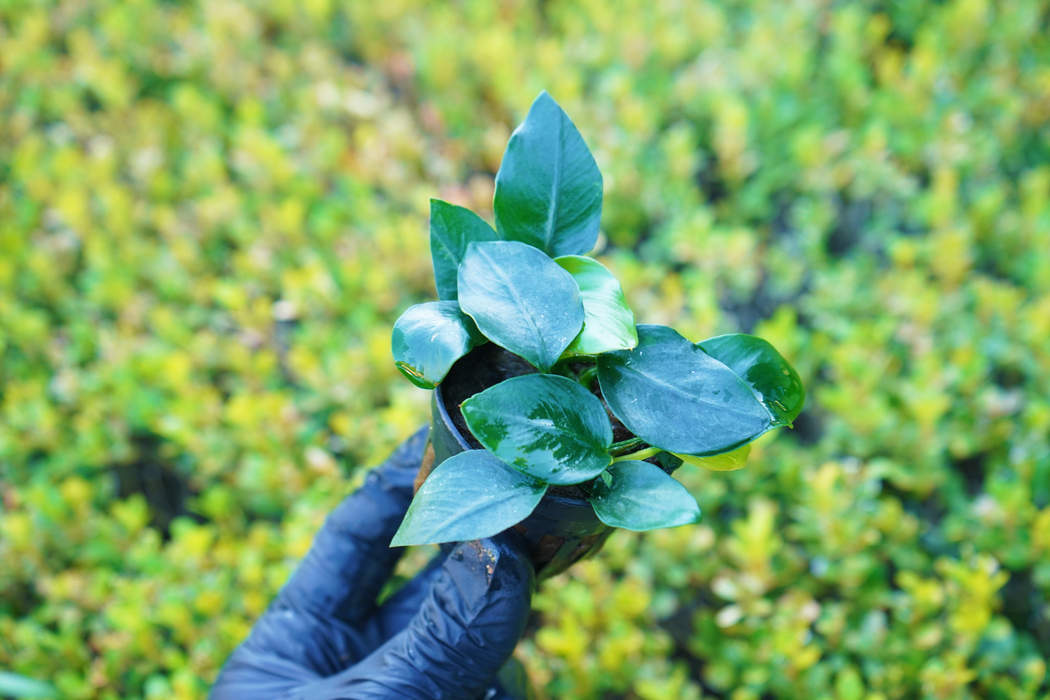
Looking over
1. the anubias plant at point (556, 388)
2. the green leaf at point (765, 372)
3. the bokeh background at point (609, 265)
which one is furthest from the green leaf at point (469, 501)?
the bokeh background at point (609, 265)

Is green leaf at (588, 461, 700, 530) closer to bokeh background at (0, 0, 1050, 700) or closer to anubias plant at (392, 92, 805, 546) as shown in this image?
anubias plant at (392, 92, 805, 546)

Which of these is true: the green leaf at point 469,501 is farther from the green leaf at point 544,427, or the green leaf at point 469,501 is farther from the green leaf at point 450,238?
the green leaf at point 450,238

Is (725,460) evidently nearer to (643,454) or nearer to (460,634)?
(643,454)

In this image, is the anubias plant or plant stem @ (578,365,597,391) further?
plant stem @ (578,365,597,391)

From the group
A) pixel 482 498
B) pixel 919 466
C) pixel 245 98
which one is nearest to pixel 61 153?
pixel 245 98

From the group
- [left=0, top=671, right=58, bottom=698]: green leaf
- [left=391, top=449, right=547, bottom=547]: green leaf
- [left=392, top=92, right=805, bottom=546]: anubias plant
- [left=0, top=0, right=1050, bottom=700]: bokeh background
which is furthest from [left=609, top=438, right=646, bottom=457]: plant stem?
[left=0, top=671, right=58, bottom=698]: green leaf

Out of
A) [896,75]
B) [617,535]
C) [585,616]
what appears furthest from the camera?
[896,75]

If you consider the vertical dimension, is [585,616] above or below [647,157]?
below

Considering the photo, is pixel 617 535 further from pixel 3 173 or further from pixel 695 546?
pixel 3 173
